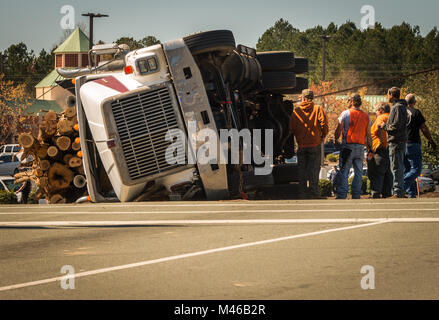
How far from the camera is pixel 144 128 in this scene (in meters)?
12.5

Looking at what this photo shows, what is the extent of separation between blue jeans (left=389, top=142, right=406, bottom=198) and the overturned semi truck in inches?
92.4

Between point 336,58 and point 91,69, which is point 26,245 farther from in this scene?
point 336,58

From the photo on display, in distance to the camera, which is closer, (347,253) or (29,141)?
(347,253)

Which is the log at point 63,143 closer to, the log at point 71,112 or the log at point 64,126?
the log at point 64,126

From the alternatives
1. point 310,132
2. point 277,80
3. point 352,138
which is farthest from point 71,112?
point 352,138

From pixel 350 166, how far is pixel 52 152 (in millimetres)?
5448

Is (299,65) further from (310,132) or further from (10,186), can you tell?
(10,186)

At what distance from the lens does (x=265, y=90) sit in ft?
50.4

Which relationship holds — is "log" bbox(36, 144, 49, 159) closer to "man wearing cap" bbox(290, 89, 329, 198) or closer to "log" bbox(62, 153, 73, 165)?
"log" bbox(62, 153, 73, 165)

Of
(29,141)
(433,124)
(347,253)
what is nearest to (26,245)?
(347,253)

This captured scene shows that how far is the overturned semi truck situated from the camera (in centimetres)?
1248

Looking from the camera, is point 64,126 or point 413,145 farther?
point 64,126

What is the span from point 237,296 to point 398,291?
110 cm

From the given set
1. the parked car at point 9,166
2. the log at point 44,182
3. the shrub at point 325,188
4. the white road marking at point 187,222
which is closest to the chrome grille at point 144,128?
the white road marking at point 187,222
